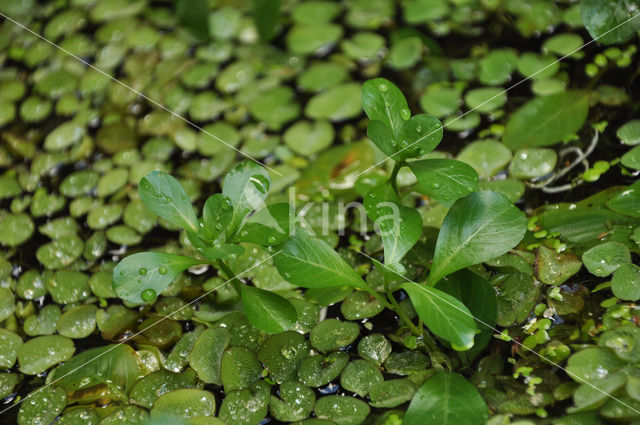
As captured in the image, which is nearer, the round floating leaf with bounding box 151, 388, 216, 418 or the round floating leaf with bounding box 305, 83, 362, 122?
the round floating leaf with bounding box 151, 388, 216, 418

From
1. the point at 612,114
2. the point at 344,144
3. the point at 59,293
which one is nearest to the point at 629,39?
the point at 612,114

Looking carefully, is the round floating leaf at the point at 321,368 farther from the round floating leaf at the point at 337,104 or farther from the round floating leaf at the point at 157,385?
the round floating leaf at the point at 337,104

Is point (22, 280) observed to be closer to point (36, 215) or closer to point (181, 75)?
point (36, 215)

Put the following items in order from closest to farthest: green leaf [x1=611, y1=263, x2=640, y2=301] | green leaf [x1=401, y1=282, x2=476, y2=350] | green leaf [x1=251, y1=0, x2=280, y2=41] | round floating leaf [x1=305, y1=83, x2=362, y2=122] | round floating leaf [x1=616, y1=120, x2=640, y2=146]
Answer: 1. green leaf [x1=401, y1=282, x2=476, y2=350]
2. green leaf [x1=611, y1=263, x2=640, y2=301]
3. round floating leaf [x1=616, y1=120, x2=640, y2=146]
4. round floating leaf [x1=305, y1=83, x2=362, y2=122]
5. green leaf [x1=251, y1=0, x2=280, y2=41]

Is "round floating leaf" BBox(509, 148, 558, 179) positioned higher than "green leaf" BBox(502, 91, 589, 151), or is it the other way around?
"green leaf" BBox(502, 91, 589, 151)

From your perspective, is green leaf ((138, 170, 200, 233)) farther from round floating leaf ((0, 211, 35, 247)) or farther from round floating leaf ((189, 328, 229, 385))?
round floating leaf ((0, 211, 35, 247))

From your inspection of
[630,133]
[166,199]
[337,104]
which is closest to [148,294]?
[166,199]

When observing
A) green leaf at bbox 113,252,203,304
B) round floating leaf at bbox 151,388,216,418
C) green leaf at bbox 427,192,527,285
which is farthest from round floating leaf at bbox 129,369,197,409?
green leaf at bbox 427,192,527,285

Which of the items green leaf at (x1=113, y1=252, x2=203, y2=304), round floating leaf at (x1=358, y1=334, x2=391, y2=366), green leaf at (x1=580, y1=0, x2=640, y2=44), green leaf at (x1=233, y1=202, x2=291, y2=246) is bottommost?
round floating leaf at (x1=358, y1=334, x2=391, y2=366)
